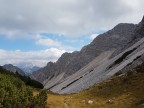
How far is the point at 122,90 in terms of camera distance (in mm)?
67688

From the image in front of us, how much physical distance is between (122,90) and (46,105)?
18173mm

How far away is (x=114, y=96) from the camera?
64812 millimetres

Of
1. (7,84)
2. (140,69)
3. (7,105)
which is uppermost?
(140,69)

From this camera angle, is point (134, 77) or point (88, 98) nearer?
point (88, 98)

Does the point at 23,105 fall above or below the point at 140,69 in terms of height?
below

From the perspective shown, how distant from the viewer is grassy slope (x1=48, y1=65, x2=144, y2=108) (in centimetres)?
5841

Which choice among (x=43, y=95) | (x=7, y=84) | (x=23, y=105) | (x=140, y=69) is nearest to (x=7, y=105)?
(x=23, y=105)

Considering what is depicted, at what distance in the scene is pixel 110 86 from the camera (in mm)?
73125

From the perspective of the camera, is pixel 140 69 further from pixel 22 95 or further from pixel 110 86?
pixel 22 95

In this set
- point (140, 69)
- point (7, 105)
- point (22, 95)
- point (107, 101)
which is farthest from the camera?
point (140, 69)

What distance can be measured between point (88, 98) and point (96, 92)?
4760 mm

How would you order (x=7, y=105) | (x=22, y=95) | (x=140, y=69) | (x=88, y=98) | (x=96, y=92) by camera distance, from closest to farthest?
(x=7, y=105) → (x=22, y=95) → (x=88, y=98) → (x=96, y=92) → (x=140, y=69)

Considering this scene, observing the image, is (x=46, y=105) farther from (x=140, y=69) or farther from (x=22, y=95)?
(x=140, y=69)

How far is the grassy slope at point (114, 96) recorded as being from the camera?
192 feet
